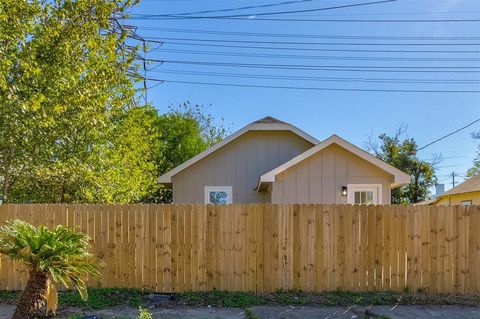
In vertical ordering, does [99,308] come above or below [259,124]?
below

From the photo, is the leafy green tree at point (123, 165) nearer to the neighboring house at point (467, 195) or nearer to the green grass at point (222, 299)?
the green grass at point (222, 299)

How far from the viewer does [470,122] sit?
20.6 metres

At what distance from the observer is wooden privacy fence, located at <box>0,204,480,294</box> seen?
6.83m

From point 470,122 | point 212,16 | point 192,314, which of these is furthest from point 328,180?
point 470,122

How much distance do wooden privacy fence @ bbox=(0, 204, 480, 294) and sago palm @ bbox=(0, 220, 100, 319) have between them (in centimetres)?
173

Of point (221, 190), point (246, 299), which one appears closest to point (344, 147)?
point (221, 190)

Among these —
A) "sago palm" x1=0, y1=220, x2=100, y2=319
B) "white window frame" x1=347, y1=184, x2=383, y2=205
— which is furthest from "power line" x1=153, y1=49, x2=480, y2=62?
"sago palm" x1=0, y1=220, x2=100, y2=319

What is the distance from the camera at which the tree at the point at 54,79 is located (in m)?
6.98

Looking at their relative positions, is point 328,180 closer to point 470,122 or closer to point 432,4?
point 432,4

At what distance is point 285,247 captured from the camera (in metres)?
6.87

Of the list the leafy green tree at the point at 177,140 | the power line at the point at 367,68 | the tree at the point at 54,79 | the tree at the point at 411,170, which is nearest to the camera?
the tree at the point at 54,79

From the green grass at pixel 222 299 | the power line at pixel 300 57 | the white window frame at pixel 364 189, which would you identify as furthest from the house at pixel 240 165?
the green grass at pixel 222 299

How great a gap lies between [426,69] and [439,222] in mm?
10886

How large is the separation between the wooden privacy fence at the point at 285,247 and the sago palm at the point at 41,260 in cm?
173
